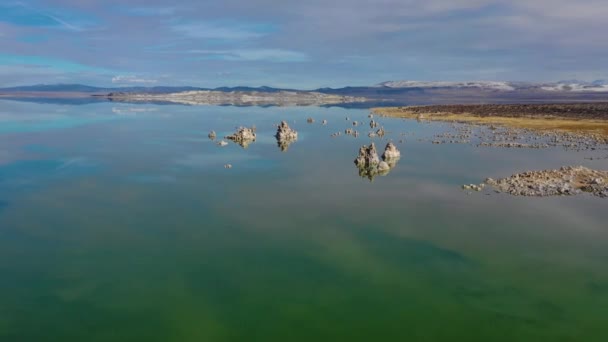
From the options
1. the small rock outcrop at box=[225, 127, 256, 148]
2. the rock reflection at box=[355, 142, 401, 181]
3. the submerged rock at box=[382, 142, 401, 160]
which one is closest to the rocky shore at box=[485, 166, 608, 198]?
the rock reflection at box=[355, 142, 401, 181]

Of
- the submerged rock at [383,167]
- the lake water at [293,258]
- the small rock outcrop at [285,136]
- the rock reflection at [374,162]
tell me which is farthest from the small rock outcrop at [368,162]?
the small rock outcrop at [285,136]

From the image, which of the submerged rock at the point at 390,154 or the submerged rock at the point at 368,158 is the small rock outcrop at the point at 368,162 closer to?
the submerged rock at the point at 368,158

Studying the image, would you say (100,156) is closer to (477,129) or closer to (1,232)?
(1,232)

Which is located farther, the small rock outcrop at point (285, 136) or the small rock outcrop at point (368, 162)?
the small rock outcrop at point (285, 136)

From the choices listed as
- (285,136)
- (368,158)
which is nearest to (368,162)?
(368,158)

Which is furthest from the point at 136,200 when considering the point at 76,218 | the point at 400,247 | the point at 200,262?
the point at 400,247

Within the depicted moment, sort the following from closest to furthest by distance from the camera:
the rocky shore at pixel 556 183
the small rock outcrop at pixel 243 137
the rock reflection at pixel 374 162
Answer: the rocky shore at pixel 556 183 < the rock reflection at pixel 374 162 < the small rock outcrop at pixel 243 137

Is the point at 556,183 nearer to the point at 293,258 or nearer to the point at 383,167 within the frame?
the point at 383,167
